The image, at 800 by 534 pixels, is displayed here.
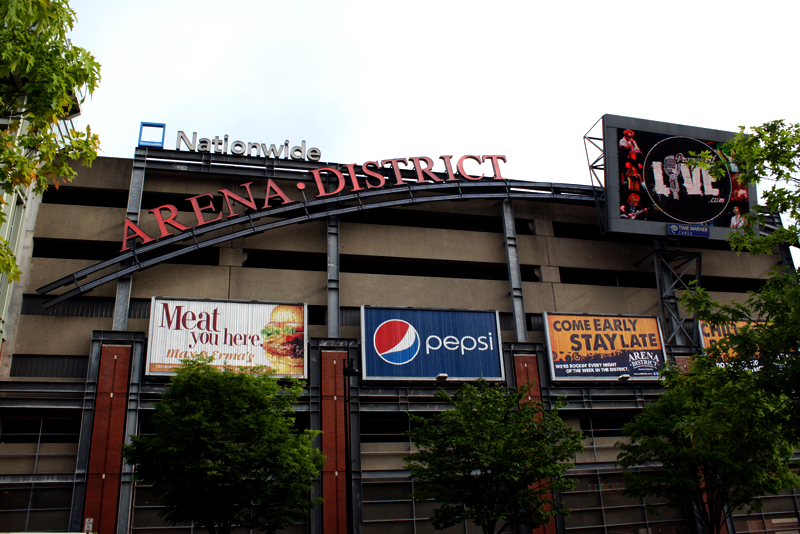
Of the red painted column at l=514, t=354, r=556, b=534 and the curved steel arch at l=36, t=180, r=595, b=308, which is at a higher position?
the curved steel arch at l=36, t=180, r=595, b=308

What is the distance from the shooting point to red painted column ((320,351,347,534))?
3322 cm

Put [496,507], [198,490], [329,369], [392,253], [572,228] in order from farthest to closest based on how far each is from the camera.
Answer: [572,228]
[392,253]
[329,369]
[496,507]
[198,490]

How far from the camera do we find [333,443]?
114 feet

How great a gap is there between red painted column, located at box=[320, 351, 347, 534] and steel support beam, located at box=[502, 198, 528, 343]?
39.2ft


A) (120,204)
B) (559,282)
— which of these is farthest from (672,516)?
(120,204)

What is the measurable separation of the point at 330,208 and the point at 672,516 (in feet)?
94.9

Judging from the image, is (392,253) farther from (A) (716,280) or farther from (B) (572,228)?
(A) (716,280)

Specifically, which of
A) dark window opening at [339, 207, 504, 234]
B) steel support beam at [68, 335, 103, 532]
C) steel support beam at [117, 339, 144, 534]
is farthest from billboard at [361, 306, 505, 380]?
steel support beam at [68, 335, 103, 532]

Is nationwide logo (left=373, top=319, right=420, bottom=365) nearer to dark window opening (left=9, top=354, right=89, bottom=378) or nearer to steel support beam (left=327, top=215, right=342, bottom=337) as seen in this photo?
steel support beam (left=327, top=215, right=342, bottom=337)

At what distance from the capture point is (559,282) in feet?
147

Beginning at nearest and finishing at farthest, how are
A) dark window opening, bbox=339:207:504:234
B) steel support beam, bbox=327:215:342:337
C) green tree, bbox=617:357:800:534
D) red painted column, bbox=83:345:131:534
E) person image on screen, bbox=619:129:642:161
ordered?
green tree, bbox=617:357:800:534 < red painted column, bbox=83:345:131:534 < steel support beam, bbox=327:215:342:337 < dark window opening, bbox=339:207:504:234 < person image on screen, bbox=619:129:642:161

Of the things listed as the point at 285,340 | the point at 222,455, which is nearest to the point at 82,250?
the point at 285,340

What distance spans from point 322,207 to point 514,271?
533 inches

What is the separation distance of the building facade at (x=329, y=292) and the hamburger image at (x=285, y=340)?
961 millimetres
